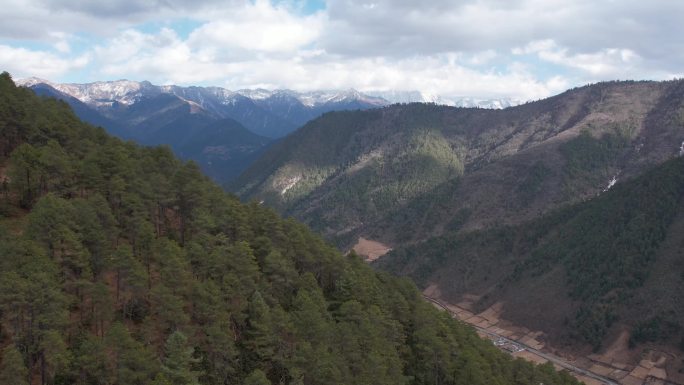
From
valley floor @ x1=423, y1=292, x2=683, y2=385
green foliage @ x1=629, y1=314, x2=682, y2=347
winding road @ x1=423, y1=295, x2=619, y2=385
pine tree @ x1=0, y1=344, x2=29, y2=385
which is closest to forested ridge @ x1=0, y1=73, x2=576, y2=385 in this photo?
pine tree @ x1=0, y1=344, x2=29, y2=385

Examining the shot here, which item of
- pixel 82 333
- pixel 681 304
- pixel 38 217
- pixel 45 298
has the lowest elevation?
pixel 681 304

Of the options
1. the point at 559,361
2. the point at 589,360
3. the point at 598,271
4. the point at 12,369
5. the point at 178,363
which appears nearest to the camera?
the point at 12,369

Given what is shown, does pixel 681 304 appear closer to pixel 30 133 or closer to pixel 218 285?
pixel 218 285

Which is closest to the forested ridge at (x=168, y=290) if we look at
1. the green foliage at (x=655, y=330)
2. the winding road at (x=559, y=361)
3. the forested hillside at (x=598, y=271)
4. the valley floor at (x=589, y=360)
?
the winding road at (x=559, y=361)

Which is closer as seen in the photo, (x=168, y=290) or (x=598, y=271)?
(x=168, y=290)

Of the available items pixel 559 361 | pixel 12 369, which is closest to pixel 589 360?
pixel 559 361

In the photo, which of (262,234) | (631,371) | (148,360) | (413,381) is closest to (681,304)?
(631,371)

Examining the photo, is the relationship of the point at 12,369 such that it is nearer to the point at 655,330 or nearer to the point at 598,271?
the point at 655,330
